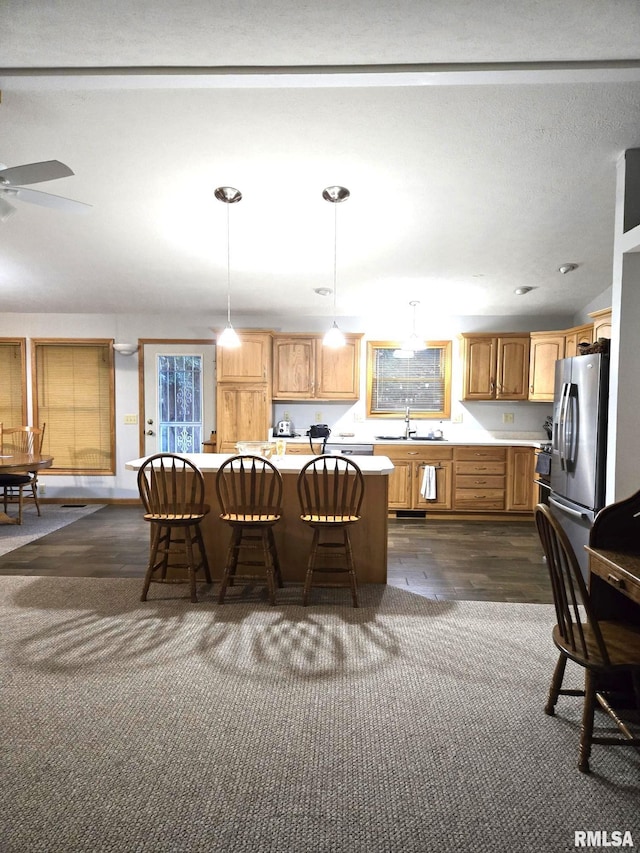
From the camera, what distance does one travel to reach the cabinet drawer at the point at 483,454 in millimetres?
5703

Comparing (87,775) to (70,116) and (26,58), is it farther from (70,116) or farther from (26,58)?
(70,116)

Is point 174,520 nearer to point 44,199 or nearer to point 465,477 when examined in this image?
point 44,199

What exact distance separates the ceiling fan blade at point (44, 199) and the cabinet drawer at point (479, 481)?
451 cm

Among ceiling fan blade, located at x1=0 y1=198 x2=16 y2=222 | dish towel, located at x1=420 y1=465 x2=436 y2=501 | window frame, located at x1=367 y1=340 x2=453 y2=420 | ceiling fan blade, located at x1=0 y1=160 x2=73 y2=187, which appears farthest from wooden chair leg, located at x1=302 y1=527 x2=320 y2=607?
window frame, located at x1=367 y1=340 x2=453 y2=420

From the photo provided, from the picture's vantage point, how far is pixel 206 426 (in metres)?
6.37

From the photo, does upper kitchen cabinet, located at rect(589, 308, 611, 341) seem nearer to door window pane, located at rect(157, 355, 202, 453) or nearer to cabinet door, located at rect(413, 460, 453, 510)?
cabinet door, located at rect(413, 460, 453, 510)

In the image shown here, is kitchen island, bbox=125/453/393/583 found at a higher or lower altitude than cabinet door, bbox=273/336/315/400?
lower

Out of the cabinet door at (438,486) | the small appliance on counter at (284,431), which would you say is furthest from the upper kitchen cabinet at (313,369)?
the cabinet door at (438,486)

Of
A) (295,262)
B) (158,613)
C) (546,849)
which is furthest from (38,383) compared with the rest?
(546,849)

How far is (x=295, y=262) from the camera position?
16.0 feet

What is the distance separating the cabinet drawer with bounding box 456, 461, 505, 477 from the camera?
571cm

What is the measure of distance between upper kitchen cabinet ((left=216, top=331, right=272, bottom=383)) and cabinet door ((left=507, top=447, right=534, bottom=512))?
3.00 m

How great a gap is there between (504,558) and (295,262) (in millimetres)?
3345

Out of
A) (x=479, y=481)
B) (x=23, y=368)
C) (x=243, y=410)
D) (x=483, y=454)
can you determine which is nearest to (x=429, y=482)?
(x=479, y=481)
